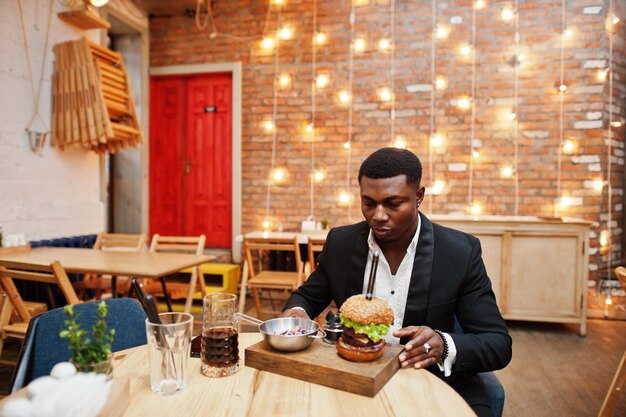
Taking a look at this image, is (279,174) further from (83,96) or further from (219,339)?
(219,339)

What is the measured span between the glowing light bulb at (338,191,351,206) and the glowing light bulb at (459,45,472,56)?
2.11 m

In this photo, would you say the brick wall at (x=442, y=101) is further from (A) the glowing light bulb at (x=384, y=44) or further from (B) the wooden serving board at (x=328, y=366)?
(B) the wooden serving board at (x=328, y=366)

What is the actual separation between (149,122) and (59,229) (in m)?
2.18

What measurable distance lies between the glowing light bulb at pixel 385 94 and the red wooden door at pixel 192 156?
200 cm

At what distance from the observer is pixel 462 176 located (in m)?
5.18

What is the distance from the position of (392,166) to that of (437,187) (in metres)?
3.83

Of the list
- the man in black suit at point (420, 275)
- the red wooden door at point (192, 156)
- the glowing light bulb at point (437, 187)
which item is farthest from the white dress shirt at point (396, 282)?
the red wooden door at point (192, 156)

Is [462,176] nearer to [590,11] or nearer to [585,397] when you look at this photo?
[590,11]

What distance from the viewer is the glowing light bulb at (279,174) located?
5680mm

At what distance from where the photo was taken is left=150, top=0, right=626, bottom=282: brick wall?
4898 millimetres

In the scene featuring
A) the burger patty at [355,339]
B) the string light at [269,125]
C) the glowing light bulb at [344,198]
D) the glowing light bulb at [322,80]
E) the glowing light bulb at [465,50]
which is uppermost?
the glowing light bulb at [465,50]

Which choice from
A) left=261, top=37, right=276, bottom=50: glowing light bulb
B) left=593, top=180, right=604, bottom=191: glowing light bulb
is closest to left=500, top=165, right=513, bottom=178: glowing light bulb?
left=593, top=180, right=604, bottom=191: glowing light bulb

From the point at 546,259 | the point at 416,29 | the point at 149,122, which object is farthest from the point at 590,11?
the point at 149,122

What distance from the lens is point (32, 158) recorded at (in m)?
4.21
